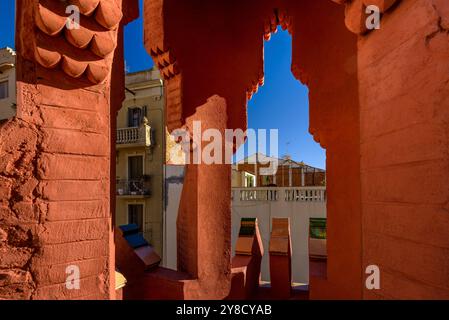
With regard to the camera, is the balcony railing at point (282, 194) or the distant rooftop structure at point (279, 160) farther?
the distant rooftop structure at point (279, 160)

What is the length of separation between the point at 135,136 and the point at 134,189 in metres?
2.35

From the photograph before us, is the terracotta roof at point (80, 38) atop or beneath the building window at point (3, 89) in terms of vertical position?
beneath

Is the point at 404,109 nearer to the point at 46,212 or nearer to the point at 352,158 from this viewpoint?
the point at 46,212

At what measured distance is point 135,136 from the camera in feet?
40.3

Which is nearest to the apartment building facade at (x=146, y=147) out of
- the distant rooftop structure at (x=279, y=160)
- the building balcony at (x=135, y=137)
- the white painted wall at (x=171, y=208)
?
the building balcony at (x=135, y=137)

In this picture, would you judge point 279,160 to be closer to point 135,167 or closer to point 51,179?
point 135,167

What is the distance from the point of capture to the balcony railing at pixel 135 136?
12.1 m

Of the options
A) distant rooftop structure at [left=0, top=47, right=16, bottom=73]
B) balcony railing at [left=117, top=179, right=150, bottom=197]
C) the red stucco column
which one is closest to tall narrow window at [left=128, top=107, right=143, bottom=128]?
balcony railing at [left=117, top=179, right=150, bottom=197]

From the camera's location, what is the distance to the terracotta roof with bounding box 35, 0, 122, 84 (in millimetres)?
1445

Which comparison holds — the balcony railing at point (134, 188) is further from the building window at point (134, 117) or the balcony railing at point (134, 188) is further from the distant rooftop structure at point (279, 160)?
the distant rooftop structure at point (279, 160)

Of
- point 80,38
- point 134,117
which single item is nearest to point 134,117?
point 134,117

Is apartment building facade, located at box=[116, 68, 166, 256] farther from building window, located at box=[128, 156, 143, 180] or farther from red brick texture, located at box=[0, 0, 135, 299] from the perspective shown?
red brick texture, located at box=[0, 0, 135, 299]
